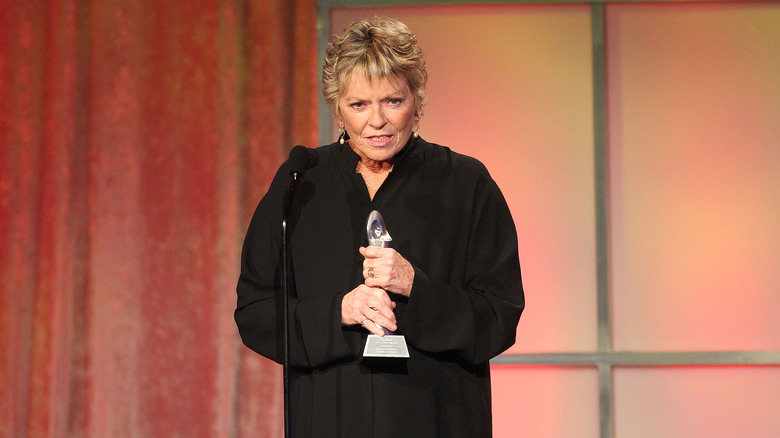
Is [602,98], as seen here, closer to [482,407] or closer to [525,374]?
[525,374]

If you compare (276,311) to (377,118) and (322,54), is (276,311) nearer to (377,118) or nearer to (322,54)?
(377,118)

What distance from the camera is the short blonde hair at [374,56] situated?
1.86 m

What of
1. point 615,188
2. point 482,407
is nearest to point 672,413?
point 615,188

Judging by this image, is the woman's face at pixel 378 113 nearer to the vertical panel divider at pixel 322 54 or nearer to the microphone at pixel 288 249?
the microphone at pixel 288 249

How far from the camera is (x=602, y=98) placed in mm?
3701

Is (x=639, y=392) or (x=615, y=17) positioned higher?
(x=615, y=17)

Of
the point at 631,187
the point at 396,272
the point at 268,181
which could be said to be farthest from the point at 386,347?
the point at 631,187

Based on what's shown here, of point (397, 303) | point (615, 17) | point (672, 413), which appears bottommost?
point (672, 413)

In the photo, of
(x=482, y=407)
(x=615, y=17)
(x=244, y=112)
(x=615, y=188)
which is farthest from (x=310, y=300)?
(x=615, y=17)

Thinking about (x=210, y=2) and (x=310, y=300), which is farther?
(x=210, y=2)

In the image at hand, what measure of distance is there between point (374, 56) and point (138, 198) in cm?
211

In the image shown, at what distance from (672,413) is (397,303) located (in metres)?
2.32

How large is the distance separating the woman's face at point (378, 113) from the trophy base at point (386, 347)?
1.44 feet

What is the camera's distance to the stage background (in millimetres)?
3635
